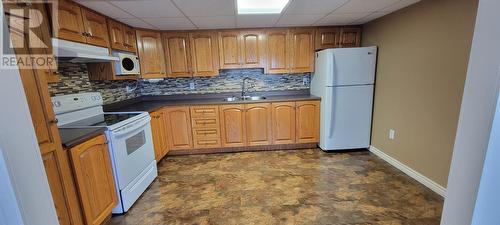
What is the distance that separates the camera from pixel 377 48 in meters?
3.00

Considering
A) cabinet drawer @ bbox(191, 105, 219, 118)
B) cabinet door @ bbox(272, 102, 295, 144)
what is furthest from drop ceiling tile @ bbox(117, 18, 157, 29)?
cabinet door @ bbox(272, 102, 295, 144)

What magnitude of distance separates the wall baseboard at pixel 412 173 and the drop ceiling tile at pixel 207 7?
2672mm

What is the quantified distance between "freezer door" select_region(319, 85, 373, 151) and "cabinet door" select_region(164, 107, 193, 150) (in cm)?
203

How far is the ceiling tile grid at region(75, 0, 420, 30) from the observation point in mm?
2096

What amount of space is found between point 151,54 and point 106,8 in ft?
3.53

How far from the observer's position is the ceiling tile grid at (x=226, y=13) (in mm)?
2096

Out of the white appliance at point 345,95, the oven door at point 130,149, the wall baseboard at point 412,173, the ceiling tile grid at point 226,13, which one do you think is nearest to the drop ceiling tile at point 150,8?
the ceiling tile grid at point 226,13

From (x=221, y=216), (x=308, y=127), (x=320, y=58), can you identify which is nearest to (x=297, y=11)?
(x=320, y=58)

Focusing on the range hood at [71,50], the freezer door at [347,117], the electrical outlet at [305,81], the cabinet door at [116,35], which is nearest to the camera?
the range hood at [71,50]

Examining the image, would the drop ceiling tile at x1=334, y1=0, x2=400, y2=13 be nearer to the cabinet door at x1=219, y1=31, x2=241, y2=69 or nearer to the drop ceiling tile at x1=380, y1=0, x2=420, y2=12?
the drop ceiling tile at x1=380, y1=0, x2=420, y2=12

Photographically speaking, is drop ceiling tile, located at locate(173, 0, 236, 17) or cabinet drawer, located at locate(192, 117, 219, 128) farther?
cabinet drawer, located at locate(192, 117, 219, 128)

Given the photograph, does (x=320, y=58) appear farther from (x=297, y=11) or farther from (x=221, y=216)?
(x=221, y=216)

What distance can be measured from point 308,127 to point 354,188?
48.9 inches

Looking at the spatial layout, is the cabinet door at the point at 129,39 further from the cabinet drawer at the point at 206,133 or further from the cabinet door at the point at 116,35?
the cabinet drawer at the point at 206,133
